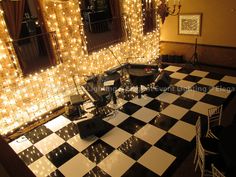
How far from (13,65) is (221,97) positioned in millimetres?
4139

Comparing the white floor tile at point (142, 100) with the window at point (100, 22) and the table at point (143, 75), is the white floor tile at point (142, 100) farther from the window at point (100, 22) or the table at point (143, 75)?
the window at point (100, 22)

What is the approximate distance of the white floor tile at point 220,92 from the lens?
438cm

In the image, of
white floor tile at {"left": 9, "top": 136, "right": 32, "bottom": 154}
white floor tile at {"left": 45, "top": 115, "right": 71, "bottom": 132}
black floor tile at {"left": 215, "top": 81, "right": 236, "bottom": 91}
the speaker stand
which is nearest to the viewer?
white floor tile at {"left": 9, "top": 136, "right": 32, "bottom": 154}

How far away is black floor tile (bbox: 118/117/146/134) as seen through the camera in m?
3.70

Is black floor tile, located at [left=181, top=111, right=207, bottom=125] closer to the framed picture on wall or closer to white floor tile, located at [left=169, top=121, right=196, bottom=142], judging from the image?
white floor tile, located at [left=169, top=121, right=196, bottom=142]

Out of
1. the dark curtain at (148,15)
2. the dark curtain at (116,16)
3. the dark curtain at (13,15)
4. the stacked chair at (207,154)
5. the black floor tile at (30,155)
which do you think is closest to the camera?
the stacked chair at (207,154)

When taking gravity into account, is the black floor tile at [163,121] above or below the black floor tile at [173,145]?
above

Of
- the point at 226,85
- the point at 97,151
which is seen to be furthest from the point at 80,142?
the point at 226,85

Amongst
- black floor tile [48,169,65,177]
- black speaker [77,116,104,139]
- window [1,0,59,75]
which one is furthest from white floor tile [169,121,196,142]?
window [1,0,59,75]

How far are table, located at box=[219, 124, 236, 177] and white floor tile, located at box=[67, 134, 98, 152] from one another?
202 cm

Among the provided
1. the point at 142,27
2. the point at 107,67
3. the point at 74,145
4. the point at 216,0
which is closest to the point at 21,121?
the point at 74,145

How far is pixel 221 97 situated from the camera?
4.31 meters

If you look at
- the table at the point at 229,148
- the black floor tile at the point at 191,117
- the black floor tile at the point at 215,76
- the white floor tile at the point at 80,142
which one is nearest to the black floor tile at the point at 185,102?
the black floor tile at the point at 191,117

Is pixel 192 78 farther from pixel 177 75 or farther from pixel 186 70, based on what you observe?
pixel 186 70
